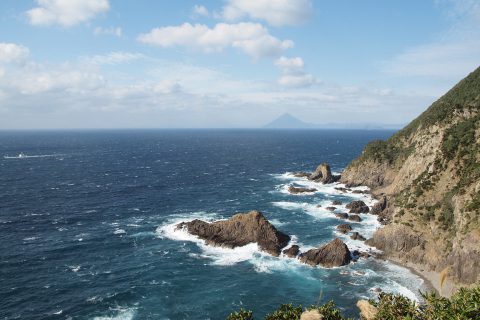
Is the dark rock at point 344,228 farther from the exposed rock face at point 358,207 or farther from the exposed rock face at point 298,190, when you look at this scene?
the exposed rock face at point 298,190

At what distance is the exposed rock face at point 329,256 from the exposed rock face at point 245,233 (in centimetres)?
732

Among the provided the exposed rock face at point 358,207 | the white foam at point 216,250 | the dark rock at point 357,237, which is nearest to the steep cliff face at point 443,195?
the dark rock at point 357,237

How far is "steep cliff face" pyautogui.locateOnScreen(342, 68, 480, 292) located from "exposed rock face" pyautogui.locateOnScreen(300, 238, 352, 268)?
11.1 meters

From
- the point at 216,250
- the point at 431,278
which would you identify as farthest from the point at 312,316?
the point at 216,250

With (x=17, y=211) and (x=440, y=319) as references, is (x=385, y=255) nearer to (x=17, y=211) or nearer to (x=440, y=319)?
(x=440, y=319)

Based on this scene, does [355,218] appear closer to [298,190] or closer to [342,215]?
[342,215]

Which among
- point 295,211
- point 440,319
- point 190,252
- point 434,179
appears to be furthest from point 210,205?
point 440,319

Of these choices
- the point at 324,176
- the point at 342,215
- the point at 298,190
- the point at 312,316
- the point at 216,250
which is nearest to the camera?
the point at 312,316

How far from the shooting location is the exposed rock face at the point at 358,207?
109438 mm

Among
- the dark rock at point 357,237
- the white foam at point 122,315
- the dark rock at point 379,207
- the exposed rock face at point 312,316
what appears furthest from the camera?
the dark rock at point 379,207

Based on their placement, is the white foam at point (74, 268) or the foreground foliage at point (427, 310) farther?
the white foam at point (74, 268)

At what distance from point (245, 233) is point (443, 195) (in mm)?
46156

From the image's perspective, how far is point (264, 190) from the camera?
140000mm

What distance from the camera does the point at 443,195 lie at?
84875 millimetres
